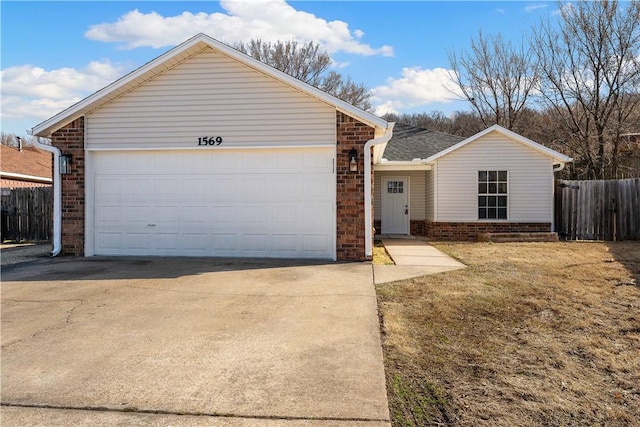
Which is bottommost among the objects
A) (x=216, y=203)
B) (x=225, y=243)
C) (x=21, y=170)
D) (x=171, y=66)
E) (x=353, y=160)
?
(x=225, y=243)

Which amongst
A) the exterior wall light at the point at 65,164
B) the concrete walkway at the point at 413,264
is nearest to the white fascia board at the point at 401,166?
the concrete walkway at the point at 413,264

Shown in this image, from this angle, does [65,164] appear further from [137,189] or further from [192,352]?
[192,352]

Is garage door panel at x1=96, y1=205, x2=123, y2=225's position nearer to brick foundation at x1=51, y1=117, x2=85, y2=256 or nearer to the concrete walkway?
brick foundation at x1=51, y1=117, x2=85, y2=256

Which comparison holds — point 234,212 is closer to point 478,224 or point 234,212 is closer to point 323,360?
point 323,360

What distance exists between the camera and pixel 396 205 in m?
16.2

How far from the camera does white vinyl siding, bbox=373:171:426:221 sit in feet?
52.4

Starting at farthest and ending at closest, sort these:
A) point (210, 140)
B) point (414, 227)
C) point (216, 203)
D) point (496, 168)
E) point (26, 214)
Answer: point (414, 227)
point (26, 214)
point (496, 168)
point (216, 203)
point (210, 140)

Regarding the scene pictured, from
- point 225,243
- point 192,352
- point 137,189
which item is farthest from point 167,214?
point 192,352

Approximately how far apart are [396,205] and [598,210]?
21.4 feet

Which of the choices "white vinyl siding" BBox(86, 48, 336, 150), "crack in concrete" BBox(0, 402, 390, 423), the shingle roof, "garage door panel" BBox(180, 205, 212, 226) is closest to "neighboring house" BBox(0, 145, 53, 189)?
"white vinyl siding" BBox(86, 48, 336, 150)

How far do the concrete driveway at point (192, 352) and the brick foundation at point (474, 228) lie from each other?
811 cm

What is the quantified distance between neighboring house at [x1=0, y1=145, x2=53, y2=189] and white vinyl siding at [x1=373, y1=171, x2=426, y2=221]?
16775mm

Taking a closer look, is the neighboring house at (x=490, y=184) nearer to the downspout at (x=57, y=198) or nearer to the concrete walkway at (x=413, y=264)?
the concrete walkway at (x=413, y=264)

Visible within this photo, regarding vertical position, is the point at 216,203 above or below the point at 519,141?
below
